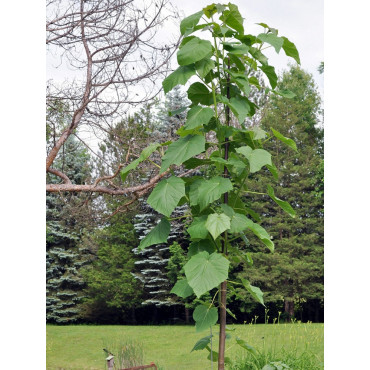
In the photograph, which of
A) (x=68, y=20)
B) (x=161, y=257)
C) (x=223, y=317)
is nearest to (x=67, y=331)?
(x=161, y=257)

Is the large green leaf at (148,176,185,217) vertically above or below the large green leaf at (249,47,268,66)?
below

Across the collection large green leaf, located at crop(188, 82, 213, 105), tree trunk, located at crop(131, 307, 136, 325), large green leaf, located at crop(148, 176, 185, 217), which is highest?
large green leaf, located at crop(188, 82, 213, 105)

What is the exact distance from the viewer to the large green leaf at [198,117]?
5.80 ft

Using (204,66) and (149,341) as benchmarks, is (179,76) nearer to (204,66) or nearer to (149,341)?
(204,66)

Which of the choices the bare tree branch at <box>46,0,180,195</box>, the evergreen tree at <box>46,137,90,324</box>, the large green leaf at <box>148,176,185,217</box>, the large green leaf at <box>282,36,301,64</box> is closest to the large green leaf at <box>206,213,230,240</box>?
the large green leaf at <box>148,176,185,217</box>

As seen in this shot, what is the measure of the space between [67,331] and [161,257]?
4.55 ft

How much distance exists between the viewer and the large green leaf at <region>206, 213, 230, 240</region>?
1.65m

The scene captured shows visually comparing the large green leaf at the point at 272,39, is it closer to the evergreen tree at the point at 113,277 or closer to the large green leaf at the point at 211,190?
the large green leaf at the point at 211,190

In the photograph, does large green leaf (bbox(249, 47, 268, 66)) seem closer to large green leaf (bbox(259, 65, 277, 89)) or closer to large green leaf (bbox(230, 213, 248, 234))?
large green leaf (bbox(259, 65, 277, 89))

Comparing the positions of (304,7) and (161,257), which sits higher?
(304,7)

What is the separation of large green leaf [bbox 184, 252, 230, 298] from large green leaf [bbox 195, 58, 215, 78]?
708 mm
